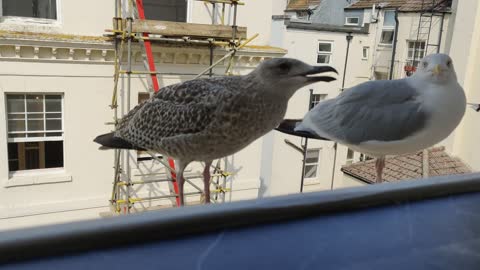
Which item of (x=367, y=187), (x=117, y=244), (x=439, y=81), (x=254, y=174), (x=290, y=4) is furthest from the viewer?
(x=290, y=4)

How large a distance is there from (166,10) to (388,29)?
5.46ft

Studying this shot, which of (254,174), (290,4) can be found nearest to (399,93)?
(254,174)

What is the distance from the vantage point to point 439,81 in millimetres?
541

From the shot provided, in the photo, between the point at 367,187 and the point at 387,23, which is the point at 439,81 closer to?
the point at 367,187

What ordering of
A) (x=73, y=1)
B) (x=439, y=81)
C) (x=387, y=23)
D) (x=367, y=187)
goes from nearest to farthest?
(x=367, y=187)
(x=439, y=81)
(x=73, y=1)
(x=387, y=23)

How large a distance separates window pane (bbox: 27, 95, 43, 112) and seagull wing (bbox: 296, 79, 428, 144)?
162cm

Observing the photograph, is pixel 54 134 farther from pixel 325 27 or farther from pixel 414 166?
pixel 325 27

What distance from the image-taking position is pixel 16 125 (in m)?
1.99

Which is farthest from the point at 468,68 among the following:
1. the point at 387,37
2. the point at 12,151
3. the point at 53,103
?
the point at 12,151

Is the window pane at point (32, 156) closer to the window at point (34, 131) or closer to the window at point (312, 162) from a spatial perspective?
the window at point (34, 131)

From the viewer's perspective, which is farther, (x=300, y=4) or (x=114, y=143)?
(x=300, y=4)

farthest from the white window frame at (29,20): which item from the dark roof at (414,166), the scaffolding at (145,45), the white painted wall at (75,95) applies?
the dark roof at (414,166)

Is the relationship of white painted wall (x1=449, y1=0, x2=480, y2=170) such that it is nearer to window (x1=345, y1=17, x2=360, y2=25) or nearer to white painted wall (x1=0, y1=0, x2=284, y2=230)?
white painted wall (x1=0, y1=0, x2=284, y2=230)

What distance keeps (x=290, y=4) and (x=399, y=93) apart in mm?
3394
